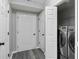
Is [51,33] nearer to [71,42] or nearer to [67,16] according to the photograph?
[71,42]

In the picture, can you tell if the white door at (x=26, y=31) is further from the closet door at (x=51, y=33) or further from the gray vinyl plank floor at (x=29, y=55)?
the closet door at (x=51, y=33)

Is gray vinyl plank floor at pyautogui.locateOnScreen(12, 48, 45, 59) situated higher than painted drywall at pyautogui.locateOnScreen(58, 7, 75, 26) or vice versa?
painted drywall at pyautogui.locateOnScreen(58, 7, 75, 26)

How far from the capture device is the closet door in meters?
2.83

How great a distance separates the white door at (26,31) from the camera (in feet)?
14.4

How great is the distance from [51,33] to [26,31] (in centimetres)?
215

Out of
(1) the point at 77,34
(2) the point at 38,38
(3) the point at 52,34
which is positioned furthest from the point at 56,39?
(2) the point at 38,38

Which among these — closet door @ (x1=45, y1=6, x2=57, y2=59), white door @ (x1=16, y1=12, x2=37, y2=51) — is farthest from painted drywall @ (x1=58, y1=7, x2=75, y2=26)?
white door @ (x1=16, y1=12, x2=37, y2=51)

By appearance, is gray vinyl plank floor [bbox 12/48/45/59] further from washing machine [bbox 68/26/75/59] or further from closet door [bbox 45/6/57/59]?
washing machine [bbox 68/26/75/59]

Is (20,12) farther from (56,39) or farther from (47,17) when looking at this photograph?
(56,39)

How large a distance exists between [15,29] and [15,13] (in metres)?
0.89

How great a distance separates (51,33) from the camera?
9.33 feet

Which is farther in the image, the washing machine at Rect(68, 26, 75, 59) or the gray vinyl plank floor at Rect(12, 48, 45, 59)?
the gray vinyl plank floor at Rect(12, 48, 45, 59)

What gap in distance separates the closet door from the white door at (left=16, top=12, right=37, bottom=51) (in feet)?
6.79

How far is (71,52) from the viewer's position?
7.32ft
